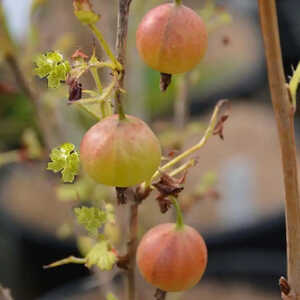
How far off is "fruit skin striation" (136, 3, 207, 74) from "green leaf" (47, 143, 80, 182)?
10 centimetres

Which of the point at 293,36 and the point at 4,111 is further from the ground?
the point at 293,36

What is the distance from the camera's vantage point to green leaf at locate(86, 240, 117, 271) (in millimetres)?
545

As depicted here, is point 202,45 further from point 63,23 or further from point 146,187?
point 63,23

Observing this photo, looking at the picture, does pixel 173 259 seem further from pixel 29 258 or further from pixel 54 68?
pixel 29 258

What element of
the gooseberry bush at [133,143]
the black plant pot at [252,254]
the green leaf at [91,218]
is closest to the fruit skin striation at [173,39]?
the gooseberry bush at [133,143]

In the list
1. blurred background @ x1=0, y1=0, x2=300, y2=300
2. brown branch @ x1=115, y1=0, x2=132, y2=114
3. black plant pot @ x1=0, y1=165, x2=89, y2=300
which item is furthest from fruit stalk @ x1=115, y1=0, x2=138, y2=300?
black plant pot @ x1=0, y1=165, x2=89, y2=300

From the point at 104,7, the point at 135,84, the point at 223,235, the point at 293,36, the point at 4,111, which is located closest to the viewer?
the point at 104,7

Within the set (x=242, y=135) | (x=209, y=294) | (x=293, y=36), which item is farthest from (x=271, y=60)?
(x=293, y=36)

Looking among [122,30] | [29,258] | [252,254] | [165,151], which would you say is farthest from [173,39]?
[29,258]

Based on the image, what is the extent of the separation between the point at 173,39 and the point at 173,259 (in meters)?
0.20

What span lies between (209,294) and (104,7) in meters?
1.06

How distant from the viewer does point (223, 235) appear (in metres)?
2.15

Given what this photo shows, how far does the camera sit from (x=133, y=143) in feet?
1.34

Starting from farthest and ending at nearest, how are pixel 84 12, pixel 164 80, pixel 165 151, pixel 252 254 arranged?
pixel 252 254, pixel 165 151, pixel 164 80, pixel 84 12
